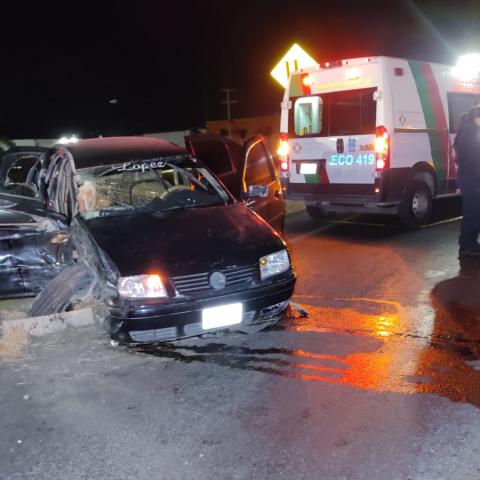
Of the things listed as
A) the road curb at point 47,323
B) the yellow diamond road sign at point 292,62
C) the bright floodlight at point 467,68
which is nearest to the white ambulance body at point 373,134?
the bright floodlight at point 467,68

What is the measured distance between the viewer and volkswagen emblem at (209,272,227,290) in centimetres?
421

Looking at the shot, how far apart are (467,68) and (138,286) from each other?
26.3 feet

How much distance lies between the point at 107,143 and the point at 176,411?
330 cm

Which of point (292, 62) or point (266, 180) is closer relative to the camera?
point (266, 180)

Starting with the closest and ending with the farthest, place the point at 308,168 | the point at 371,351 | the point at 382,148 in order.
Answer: the point at 371,351 < the point at 382,148 < the point at 308,168

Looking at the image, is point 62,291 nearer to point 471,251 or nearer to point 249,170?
point 249,170

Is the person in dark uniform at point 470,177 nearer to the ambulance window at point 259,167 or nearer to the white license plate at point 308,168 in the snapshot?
the ambulance window at point 259,167

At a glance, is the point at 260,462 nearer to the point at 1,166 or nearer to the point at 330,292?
the point at 330,292

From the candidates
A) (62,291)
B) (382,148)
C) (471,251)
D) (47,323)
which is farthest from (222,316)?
(382,148)

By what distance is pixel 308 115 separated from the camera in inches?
367

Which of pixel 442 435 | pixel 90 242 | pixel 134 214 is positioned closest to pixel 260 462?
pixel 442 435

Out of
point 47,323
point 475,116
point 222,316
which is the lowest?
point 47,323

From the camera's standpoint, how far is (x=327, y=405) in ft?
11.7

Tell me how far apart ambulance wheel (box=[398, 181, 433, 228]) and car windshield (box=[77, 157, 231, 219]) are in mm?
4141
